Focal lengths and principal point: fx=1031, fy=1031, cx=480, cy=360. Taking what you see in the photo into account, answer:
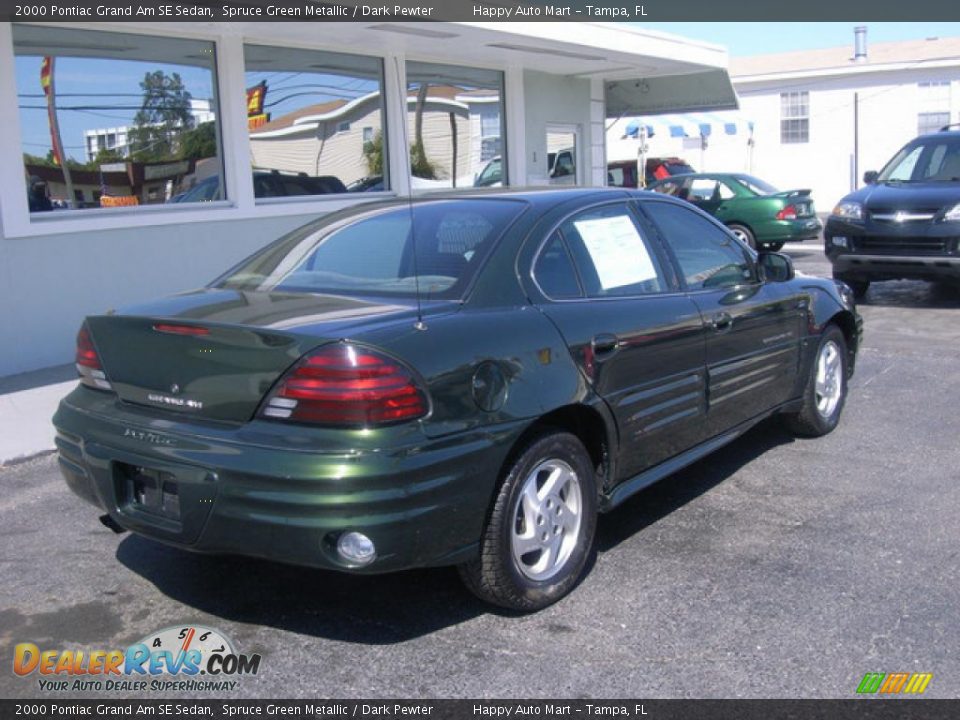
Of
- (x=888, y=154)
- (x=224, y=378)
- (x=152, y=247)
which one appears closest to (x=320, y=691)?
(x=224, y=378)

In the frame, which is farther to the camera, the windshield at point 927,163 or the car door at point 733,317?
the windshield at point 927,163

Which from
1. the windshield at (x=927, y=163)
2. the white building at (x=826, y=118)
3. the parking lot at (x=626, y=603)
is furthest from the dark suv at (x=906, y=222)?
the white building at (x=826, y=118)

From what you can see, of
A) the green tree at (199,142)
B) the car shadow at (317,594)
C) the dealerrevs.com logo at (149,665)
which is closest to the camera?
the dealerrevs.com logo at (149,665)

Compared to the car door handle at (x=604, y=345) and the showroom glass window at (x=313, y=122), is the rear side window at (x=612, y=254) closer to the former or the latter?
the car door handle at (x=604, y=345)

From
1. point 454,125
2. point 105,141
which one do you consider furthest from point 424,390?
point 454,125

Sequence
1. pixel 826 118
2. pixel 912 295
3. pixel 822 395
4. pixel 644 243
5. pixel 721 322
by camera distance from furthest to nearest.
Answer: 1. pixel 826 118
2. pixel 912 295
3. pixel 822 395
4. pixel 721 322
5. pixel 644 243

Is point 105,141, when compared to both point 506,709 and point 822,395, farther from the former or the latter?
point 506,709

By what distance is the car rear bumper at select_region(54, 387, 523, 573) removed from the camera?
10.8 ft

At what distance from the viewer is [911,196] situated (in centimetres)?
1114

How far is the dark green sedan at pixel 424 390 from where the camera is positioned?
3361 millimetres

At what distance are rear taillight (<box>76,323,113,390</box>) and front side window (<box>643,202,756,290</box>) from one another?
2.57m

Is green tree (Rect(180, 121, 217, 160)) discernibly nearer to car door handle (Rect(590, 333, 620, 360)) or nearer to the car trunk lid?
the car trunk lid

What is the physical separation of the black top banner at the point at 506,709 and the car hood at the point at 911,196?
880 centimetres

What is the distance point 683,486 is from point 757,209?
42.2 ft
